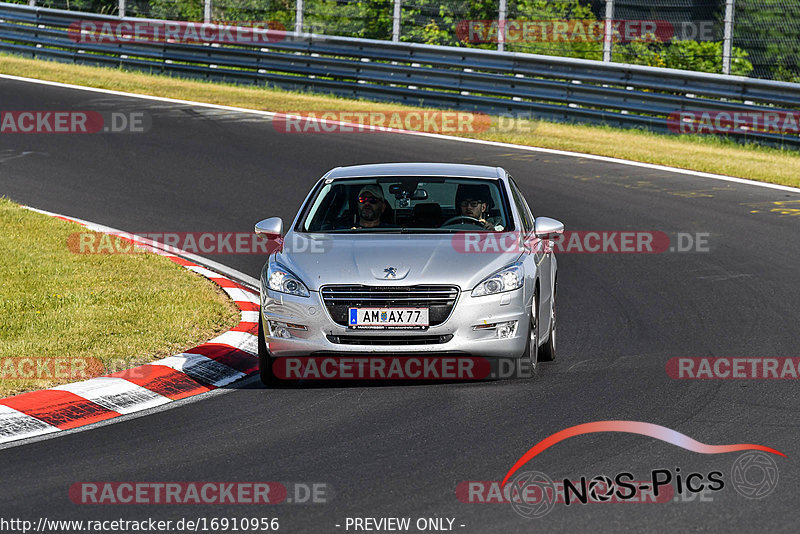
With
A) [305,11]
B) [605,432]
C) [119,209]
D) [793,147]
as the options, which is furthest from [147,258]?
[305,11]

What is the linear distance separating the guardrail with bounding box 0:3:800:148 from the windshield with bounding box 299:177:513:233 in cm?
1205

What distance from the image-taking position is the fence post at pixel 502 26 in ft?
78.3

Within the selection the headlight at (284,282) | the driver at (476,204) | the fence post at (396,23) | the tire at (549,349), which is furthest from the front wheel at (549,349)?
the fence post at (396,23)

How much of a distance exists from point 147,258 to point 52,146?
755 centimetres

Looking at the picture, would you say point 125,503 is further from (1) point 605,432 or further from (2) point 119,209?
(2) point 119,209

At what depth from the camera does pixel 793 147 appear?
2028cm

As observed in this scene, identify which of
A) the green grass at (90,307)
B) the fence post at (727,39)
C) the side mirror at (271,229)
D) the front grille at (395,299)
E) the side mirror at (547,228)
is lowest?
the green grass at (90,307)

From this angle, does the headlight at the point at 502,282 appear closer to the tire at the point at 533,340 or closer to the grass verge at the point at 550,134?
Result: the tire at the point at 533,340

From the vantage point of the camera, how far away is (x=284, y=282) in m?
8.59

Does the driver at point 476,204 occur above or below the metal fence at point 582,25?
below

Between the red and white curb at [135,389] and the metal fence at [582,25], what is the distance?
13.8m

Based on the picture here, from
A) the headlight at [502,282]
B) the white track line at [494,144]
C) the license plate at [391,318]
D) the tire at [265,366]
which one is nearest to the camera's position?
the license plate at [391,318]

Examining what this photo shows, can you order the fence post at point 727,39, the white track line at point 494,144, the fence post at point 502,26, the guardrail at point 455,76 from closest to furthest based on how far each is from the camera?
the white track line at point 494,144
the guardrail at point 455,76
the fence post at point 727,39
the fence post at point 502,26

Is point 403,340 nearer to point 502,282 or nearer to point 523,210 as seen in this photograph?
point 502,282
